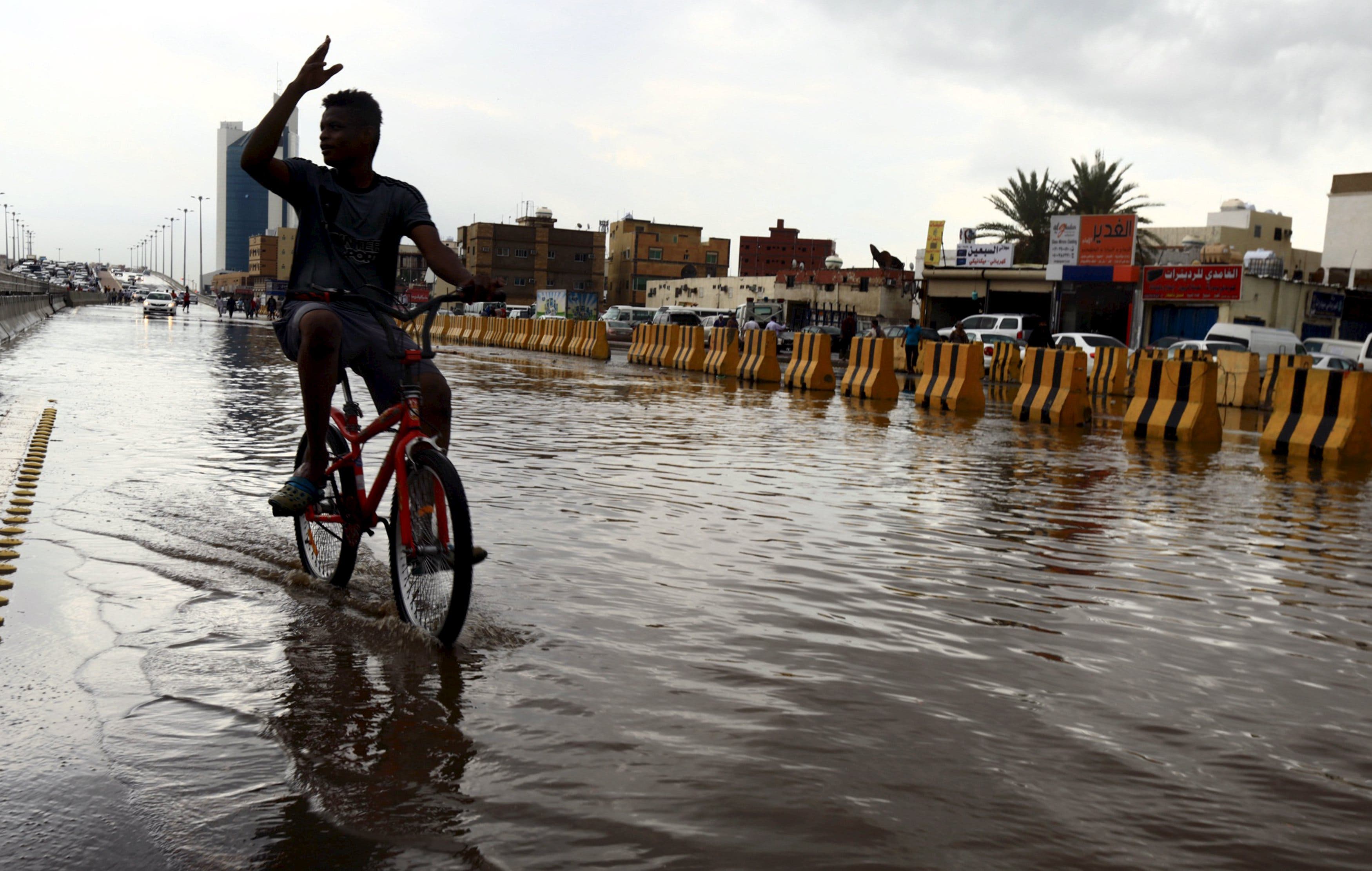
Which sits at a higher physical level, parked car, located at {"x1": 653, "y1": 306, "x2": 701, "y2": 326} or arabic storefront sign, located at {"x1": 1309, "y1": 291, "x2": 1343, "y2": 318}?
arabic storefront sign, located at {"x1": 1309, "y1": 291, "x2": 1343, "y2": 318}

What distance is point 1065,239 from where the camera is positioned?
151 feet

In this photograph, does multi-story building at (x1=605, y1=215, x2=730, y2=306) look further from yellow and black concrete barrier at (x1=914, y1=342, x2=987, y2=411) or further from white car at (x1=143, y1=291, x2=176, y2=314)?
yellow and black concrete barrier at (x1=914, y1=342, x2=987, y2=411)

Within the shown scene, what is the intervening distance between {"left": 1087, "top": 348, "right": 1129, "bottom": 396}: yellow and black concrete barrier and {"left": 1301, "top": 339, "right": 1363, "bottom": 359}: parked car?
11144 mm

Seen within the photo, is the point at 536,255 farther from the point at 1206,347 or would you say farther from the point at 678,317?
the point at 1206,347

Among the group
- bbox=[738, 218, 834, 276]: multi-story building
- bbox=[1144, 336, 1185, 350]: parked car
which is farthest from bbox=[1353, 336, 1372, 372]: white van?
bbox=[738, 218, 834, 276]: multi-story building

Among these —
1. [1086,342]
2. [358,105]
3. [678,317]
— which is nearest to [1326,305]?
[1086,342]

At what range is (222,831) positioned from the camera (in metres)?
2.77

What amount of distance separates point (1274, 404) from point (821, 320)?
5015 cm

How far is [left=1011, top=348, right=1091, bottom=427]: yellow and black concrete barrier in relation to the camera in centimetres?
1706

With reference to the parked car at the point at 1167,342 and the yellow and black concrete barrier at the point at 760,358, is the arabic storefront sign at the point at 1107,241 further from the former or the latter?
the yellow and black concrete barrier at the point at 760,358

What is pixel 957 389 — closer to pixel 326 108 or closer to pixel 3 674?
pixel 326 108

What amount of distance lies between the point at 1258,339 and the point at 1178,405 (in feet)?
59.3

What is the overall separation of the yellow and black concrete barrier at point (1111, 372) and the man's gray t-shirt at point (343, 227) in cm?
2488

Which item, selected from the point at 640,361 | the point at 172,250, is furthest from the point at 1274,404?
the point at 172,250
